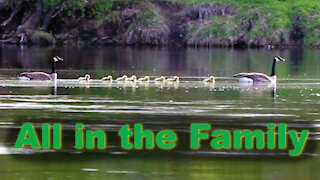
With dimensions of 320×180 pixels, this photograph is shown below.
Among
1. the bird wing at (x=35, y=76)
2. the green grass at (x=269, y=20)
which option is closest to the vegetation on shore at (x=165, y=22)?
the green grass at (x=269, y=20)

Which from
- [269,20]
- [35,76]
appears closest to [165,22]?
[269,20]

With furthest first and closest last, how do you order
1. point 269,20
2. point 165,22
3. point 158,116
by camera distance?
point 165,22
point 269,20
point 158,116

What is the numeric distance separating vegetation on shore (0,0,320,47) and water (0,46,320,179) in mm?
29408

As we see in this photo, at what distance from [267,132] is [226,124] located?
117 cm

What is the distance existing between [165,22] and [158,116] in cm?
4846

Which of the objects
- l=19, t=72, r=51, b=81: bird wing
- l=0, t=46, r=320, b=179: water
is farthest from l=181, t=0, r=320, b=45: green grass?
l=19, t=72, r=51, b=81: bird wing

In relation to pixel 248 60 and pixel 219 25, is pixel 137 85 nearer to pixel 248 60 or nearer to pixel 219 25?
pixel 248 60

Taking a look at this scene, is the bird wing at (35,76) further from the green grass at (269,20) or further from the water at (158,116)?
the green grass at (269,20)

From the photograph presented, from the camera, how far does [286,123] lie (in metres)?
18.0

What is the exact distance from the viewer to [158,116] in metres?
18.8

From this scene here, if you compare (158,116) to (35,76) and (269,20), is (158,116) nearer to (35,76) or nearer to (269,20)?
(35,76)

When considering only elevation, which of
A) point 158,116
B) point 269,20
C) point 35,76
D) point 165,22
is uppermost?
point 269,20

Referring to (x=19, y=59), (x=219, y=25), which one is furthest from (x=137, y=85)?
(x=219, y=25)

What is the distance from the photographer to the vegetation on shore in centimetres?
6525
